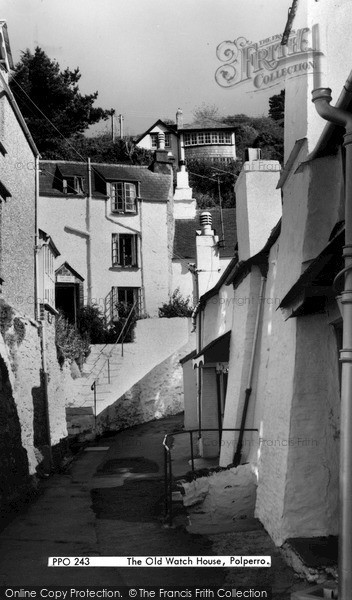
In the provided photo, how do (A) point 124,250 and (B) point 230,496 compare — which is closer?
(B) point 230,496

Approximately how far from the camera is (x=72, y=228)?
1180 inches

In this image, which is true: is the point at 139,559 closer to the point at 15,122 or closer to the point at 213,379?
the point at 213,379

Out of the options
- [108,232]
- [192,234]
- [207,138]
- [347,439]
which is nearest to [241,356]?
[347,439]

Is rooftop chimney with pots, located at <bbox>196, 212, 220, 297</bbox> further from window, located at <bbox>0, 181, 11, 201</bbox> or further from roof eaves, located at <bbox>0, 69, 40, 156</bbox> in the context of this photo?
window, located at <bbox>0, 181, 11, 201</bbox>

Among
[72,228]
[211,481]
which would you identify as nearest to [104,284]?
[72,228]

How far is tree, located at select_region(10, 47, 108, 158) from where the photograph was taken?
2220 centimetres

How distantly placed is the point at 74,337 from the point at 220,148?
32.6 metres

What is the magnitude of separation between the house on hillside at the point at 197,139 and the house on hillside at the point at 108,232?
2316 cm

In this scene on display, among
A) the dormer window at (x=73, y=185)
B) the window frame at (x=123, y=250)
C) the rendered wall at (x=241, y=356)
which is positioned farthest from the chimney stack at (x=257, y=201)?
the dormer window at (x=73, y=185)

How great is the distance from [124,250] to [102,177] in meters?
3.29

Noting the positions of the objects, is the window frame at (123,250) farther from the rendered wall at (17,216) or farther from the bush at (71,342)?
the rendered wall at (17,216)

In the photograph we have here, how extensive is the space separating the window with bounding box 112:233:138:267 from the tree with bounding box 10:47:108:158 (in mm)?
4835

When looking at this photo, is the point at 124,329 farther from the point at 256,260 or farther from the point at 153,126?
the point at 153,126

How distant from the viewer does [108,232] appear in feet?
101
